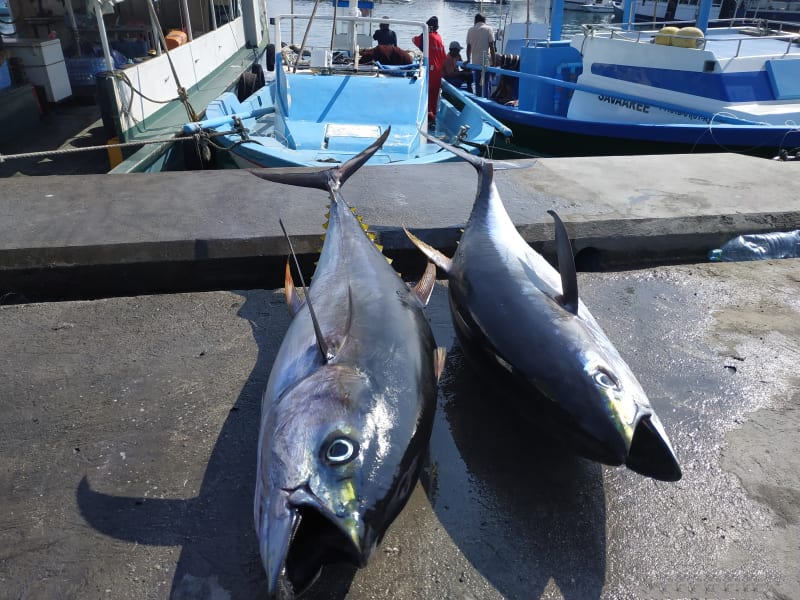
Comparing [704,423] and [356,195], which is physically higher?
[356,195]

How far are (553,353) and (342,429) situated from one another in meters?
0.78

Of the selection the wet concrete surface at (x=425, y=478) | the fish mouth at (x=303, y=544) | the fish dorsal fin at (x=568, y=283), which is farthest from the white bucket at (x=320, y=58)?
the fish mouth at (x=303, y=544)

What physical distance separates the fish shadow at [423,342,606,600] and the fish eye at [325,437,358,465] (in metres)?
0.51

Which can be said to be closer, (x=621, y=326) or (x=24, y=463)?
(x=24, y=463)

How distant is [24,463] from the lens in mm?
1899

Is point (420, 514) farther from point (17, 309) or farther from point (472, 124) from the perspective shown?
point (472, 124)

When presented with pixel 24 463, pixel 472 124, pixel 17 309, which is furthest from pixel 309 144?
pixel 24 463

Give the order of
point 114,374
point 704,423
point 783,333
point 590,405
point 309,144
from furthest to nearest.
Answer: point 309,144, point 783,333, point 114,374, point 704,423, point 590,405

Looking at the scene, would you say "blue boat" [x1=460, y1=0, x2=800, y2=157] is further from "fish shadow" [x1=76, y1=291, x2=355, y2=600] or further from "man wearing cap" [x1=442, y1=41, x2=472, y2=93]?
"fish shadow" [x1=76, y1=291, x2=355, y2=600]

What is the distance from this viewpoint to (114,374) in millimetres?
2316

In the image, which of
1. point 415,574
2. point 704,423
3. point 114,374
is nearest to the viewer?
point 415,574

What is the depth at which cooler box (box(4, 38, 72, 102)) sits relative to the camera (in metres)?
7.89

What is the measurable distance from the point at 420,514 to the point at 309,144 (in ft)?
16.4

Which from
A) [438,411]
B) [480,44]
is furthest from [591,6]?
[438,411]
